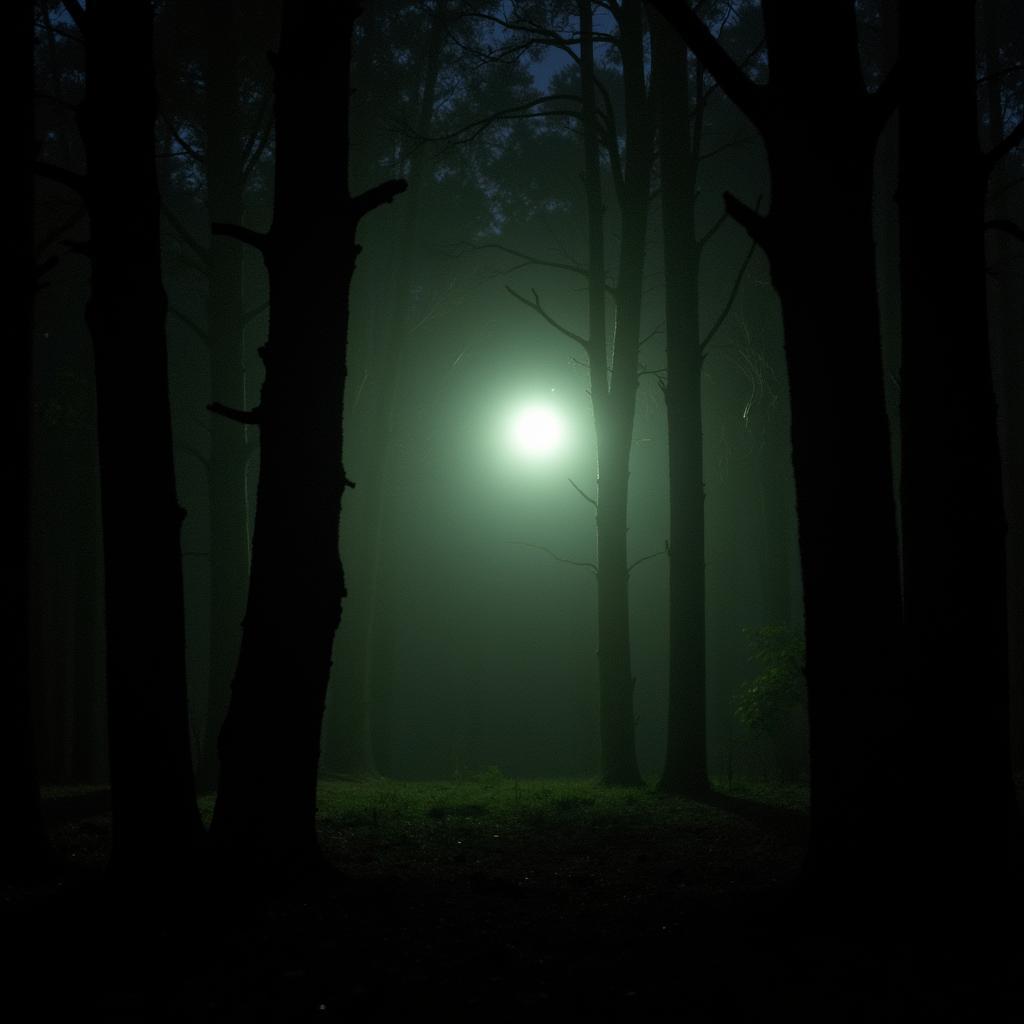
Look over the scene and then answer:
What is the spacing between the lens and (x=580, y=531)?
1224 inches

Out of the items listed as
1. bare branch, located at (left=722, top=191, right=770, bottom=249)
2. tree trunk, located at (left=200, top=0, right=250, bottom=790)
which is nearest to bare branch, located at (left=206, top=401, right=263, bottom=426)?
bare branch, located at (left=722, top=191, right=770, bottom=249)

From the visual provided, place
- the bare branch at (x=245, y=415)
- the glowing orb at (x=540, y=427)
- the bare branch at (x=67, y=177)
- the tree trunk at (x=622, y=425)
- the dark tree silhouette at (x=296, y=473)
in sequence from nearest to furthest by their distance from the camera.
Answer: the dark tree silhouette at (x=296, y=473) < the bare branch at (x=245, y=415) < the bare branch at (x=67, y=177) < the tree trunk at (x=622, y=425) < the glowing orb at (x=540, y=427)

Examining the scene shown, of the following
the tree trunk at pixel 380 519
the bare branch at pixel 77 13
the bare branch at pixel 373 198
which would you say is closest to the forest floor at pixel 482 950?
the bare branch at pixel 373 198

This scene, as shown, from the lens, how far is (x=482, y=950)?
412cm

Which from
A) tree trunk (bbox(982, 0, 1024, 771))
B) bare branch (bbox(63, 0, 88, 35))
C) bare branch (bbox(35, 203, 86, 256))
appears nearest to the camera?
bare branch (bbox(63, 0, 88, 35))

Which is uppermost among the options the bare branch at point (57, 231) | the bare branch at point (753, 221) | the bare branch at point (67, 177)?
the bare branch at point (57, 231)

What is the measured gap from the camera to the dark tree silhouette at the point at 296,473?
207 inches

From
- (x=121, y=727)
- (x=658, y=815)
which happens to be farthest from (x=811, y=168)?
(x=658, y=815)

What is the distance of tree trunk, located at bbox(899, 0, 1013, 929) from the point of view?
435cm

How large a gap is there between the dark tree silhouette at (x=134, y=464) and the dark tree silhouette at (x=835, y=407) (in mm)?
3082

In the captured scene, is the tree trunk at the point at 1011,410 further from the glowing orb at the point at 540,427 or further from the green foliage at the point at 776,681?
the glowing orb at the point at 540,427

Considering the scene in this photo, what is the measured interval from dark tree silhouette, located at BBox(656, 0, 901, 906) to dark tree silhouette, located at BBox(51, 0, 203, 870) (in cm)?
308

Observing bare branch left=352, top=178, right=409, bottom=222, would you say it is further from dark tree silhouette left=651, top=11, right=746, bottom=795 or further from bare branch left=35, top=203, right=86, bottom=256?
dark tree silhouette left=651, top=11, right=746, bottom=795

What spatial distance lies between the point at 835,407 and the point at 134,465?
3573 millimetres
